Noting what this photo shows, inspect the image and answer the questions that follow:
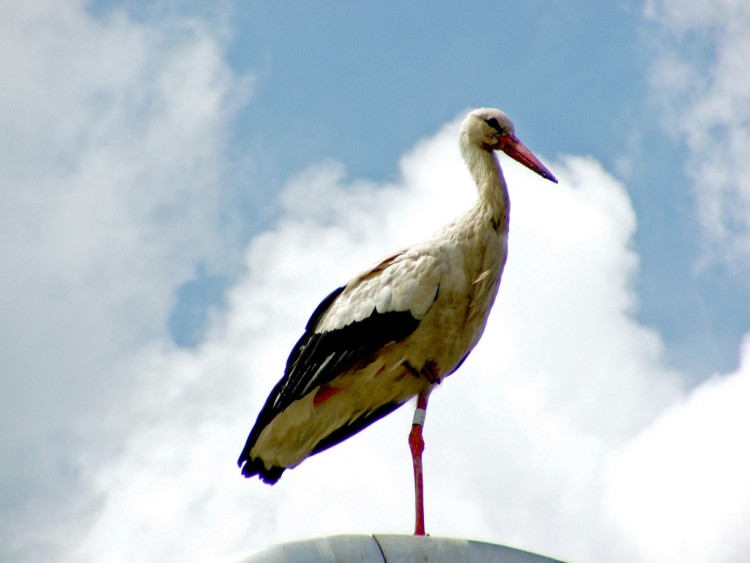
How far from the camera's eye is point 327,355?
7.38 metres

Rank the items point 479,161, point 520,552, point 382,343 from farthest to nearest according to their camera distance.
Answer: point 479,161 → point 382,343 → point 520,552

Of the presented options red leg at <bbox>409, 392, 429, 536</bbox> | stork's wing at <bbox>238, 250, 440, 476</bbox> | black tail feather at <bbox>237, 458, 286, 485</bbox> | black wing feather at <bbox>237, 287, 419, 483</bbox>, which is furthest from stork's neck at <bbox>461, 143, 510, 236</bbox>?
black tail feather at <bbox>237, 458, 286, 485</bbox>

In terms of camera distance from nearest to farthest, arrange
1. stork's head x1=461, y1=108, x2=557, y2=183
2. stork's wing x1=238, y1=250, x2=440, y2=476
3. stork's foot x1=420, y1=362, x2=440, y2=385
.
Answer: stork's wing x1=238, y1=250, x2=440, y2=476 < stork's foot x1=420, y1=362, x2=440, y2=385 < stork's head x1=461, y1=108, x2=557, y2=183

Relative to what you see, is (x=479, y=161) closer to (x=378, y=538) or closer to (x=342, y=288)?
(x=342, y=288)

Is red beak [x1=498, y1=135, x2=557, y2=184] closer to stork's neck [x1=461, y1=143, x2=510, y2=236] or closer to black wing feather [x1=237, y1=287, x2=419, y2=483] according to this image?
stork's neck [x1=461, y1=143, x2=510, y2=236]

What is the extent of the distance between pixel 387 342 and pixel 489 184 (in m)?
1.24

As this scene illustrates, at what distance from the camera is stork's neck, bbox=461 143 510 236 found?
25.2ft

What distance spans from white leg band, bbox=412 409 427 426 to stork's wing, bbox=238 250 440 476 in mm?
477

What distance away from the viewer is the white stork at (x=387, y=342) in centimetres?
729

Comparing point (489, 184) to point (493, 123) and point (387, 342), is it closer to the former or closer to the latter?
point (493, 123)

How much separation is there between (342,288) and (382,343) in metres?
0.55

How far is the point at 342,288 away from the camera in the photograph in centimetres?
769

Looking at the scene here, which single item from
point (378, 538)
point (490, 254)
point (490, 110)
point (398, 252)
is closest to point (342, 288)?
point (398, 252)

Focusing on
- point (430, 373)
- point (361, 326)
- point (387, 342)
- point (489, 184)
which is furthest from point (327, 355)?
point (489, 184)
